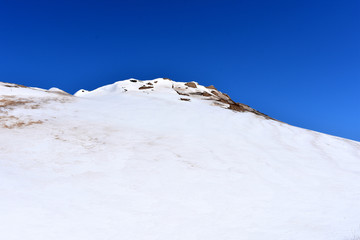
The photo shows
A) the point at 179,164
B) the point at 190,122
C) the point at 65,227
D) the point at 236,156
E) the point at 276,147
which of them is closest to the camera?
the point at 65,227

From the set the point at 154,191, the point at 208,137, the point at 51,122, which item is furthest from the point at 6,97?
the point at 154,191

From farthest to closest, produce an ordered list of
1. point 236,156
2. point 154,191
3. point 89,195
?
point 236,156 → point 154,191 → point 89,195

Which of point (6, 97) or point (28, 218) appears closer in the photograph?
point (28, 218)

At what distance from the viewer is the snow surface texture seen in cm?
359

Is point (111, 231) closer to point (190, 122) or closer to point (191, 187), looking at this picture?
point (191, 187)

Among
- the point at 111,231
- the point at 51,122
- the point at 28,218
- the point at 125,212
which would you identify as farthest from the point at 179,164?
the point at 51,122

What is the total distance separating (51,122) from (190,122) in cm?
501

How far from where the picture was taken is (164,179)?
204 inches

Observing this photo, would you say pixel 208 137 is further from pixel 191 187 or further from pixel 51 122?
pixel 51 122

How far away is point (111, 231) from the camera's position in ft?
11.2

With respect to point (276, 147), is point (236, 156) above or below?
below

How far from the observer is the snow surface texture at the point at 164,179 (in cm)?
359

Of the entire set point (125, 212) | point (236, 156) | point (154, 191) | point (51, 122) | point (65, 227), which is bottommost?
point (65, 227)

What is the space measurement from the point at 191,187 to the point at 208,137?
3.55 metres
